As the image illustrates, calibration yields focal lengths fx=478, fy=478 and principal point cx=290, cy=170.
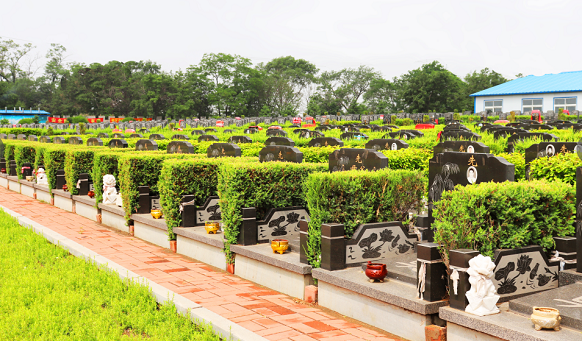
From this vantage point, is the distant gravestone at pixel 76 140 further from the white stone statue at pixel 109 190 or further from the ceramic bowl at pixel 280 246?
the ceramic bowl at pixel 280 246

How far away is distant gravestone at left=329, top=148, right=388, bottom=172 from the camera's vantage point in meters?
6.77

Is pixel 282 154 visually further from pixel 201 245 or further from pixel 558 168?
pixel 558 168

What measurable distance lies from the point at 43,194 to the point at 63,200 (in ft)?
5.77

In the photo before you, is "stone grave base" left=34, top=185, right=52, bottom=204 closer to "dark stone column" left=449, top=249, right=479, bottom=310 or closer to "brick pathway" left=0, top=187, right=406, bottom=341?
"brick pathway" left=0, top=187, right=406, bottom=341

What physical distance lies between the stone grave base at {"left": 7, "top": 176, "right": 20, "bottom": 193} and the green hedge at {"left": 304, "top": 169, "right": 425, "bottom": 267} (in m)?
13.5

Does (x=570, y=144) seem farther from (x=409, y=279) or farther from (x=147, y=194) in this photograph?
(x=147, y=194)

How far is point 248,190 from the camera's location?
6.48 meters

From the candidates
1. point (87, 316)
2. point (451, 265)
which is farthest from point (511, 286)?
point (87, 316)

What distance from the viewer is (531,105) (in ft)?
146

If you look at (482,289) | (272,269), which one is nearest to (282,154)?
(272,269)

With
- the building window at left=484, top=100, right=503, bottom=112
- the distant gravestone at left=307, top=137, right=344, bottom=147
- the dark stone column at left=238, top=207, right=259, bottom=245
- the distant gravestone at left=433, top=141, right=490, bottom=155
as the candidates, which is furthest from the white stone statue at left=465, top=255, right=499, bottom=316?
the building window at left=484, top=100, right=503, bottom=112

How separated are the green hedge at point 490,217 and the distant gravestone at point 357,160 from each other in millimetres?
2488

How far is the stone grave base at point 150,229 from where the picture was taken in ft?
26.6

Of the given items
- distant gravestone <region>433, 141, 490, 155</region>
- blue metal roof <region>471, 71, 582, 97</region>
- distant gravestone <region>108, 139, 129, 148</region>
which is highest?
blue metal roof <region>471, 71, 582, 97</region>
